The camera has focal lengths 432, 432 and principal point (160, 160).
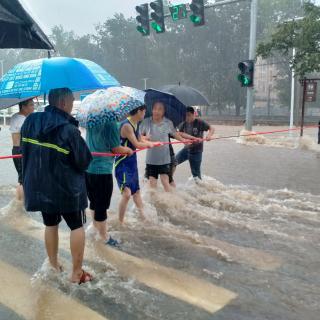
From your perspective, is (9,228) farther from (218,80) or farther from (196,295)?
(218,80)

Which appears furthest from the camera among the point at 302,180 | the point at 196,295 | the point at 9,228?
the point at 302,180

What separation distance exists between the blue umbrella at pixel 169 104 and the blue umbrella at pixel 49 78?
2.34m

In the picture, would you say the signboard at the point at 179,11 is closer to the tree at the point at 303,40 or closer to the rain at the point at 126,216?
the tree at the point at 303,40

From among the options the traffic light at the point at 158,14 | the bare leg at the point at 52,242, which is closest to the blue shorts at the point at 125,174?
the bare leg at the point at 52,242

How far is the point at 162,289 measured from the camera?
3.89m

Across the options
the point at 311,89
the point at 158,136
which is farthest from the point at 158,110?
the point at 311,89

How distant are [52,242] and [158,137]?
279 centimetres

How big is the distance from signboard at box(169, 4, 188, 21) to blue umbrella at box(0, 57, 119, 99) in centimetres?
1151

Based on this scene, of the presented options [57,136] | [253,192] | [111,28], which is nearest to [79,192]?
[57,136]

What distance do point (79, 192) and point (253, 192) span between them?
16.8 ft

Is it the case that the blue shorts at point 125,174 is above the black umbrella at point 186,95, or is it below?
below

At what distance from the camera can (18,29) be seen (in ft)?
10.7

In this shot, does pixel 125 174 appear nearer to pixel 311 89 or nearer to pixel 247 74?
pixel 247 74

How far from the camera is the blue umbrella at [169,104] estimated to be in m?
6.29
